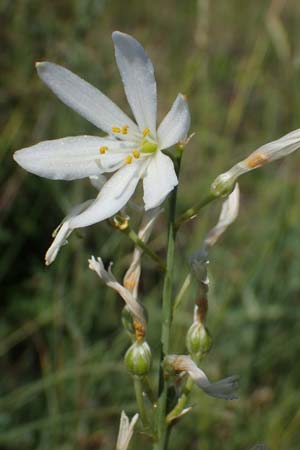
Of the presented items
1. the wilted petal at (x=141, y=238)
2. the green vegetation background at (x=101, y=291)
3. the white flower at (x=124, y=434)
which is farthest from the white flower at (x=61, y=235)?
the green vegetation background at (x=101, y=291)

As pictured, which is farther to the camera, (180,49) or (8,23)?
(180,49)

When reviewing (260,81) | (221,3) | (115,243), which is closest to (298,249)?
(115,243)

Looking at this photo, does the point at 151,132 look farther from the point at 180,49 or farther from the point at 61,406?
the point at 180,49

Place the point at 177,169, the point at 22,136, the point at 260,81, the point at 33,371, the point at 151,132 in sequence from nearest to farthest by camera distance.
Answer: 1. the point at 177,169
2. the point at 151,132
3. the point at 33,371
4. the point at 22,136
5. the point at 260,81

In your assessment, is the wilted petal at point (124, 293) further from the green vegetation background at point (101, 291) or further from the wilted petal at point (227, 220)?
the green vegetation background at point (101, 291)

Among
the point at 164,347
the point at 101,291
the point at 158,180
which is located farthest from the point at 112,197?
the point at 101,291
